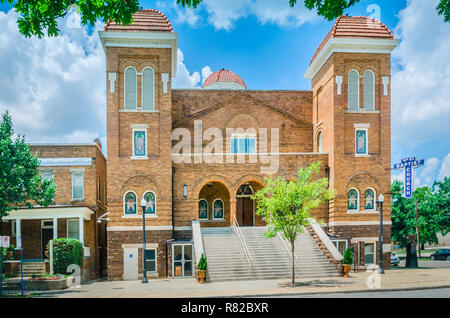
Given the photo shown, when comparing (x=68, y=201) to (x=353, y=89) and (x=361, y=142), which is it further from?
(x=353, y=89)

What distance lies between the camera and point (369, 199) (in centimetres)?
3027

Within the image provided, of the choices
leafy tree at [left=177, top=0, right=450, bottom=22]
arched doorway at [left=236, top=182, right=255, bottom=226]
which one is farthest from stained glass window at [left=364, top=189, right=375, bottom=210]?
leafy tree at [left=177, top=0, right=450, bottom=22]

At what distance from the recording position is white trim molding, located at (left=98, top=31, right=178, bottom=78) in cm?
2919

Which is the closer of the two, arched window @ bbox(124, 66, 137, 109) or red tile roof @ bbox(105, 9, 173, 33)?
red tile roof @ bbox(105, 9, 173, 33)

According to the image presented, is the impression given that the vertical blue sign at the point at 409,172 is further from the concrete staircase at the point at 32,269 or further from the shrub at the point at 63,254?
the concrete staircase at the point at 32,269

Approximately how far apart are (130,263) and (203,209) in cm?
654

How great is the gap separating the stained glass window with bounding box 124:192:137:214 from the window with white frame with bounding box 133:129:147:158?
98.7 inches

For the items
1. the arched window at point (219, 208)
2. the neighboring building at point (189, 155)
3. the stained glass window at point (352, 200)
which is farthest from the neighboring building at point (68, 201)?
the stained glass window at point (352, 200)

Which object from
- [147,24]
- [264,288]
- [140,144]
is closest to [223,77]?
[147,24]

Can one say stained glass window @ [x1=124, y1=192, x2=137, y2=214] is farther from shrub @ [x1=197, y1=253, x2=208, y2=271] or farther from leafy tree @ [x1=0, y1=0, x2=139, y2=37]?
leafy tree @ [x1=0, y1=0, x2=139, y2=37]

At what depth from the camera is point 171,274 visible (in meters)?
27.7
